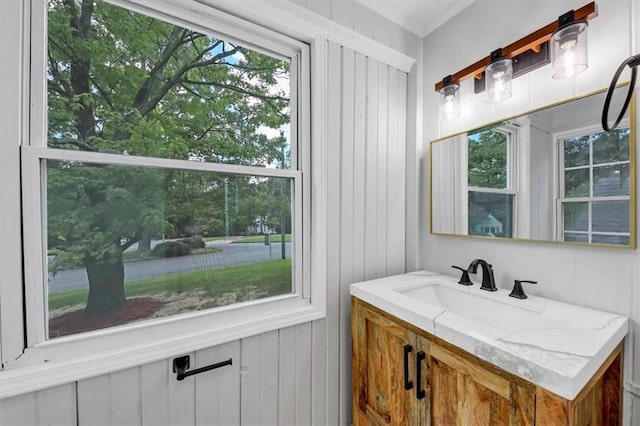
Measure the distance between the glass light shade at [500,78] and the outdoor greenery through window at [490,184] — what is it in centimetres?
15

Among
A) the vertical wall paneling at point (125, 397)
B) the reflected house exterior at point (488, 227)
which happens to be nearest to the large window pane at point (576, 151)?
the reflected house exterior at point (488, 227)

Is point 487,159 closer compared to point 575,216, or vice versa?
point 575,216

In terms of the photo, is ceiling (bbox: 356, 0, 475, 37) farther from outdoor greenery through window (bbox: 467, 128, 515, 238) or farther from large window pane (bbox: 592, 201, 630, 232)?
large window pane (bbox: 592, 201, 630, 232)

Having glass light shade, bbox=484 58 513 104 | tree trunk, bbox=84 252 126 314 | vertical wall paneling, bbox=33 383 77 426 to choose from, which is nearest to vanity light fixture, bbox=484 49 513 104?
glass light shade, bbox=484 58 513 104

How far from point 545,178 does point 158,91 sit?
1.56 metres

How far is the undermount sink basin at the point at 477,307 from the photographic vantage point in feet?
3.35

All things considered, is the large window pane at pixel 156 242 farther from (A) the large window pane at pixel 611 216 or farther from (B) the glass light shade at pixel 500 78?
(A) the large window pane at pixel 611 216

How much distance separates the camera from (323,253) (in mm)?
1311

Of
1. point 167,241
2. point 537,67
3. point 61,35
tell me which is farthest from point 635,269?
point 61,35

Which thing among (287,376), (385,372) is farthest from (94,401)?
(385,372)

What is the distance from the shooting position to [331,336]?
1.37 m

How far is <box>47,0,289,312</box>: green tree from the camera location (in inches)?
35.5

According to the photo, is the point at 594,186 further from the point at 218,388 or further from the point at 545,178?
the point at 218,388

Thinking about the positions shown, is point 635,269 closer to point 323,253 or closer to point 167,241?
point 323,253
